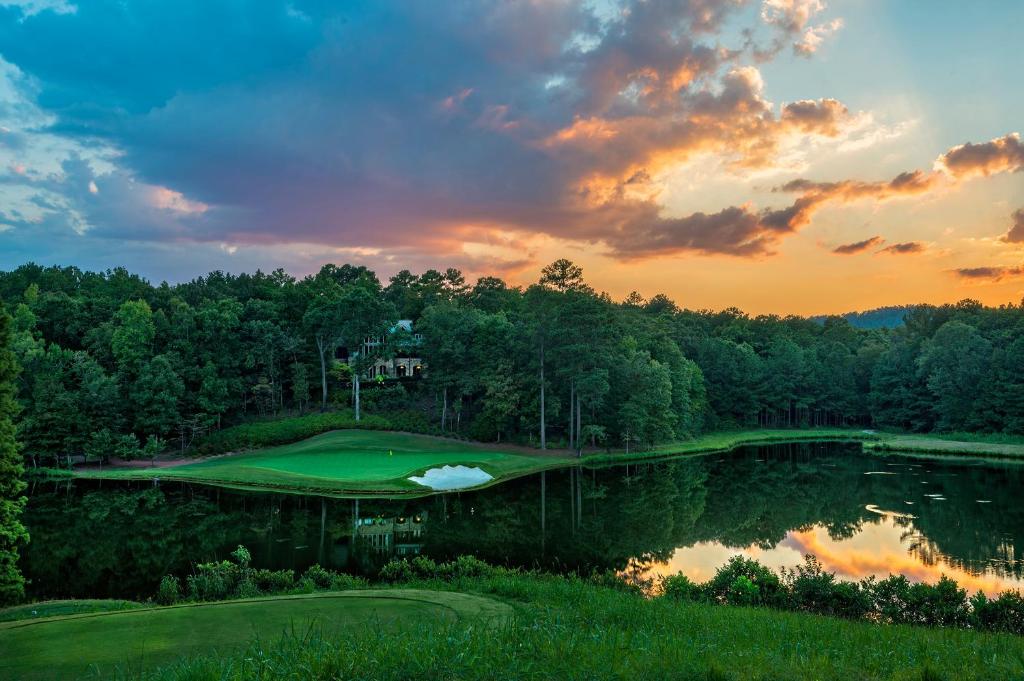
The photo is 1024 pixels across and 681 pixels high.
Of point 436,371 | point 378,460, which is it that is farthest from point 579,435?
point 378,460

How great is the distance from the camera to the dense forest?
5234 centimetres

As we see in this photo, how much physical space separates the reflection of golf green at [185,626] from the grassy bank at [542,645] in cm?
5

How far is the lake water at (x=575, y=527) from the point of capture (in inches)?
903

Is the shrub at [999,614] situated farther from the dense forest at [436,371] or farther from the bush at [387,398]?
the bush at [387,398]

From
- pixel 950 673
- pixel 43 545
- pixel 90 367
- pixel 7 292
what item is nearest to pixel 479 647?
pixel 950 673

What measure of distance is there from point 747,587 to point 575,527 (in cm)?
1346

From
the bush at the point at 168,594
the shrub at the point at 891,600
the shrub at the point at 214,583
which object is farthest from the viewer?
the shrub at the point at 214,583

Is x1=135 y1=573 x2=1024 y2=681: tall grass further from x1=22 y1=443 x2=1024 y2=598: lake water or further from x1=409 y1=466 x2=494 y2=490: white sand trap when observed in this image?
x1=409 y1=466 x2=494 y2=490: white sand trap

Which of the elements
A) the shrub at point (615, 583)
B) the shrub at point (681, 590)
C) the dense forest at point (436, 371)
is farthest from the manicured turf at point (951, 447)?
the shrub at point (681, 590)

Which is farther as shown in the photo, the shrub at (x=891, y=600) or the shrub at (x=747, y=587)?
the shrub at (x=747, y=587)

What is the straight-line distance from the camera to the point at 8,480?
64.1ft

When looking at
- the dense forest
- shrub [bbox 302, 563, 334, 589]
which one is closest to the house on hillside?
the dense forest

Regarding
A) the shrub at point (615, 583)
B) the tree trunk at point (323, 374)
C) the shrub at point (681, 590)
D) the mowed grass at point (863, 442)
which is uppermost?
the tree trunk at point (323, 374)

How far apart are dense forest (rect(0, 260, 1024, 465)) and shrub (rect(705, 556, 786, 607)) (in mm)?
35302
